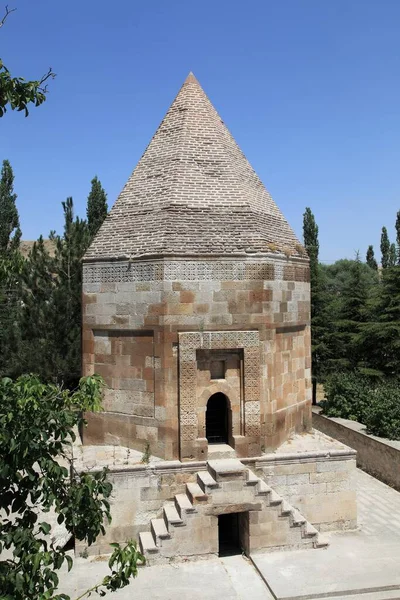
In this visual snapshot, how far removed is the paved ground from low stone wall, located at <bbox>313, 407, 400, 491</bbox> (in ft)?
12.1

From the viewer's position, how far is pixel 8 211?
33.4m

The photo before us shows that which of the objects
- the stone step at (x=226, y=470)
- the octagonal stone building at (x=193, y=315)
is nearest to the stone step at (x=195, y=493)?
the stone step at (x=226, y=470)

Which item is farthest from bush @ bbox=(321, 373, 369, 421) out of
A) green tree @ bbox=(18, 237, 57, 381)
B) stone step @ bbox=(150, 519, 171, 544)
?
green tree @ bbox=(18, 237, 57, 381)

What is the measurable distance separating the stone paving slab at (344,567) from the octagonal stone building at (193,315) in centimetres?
210

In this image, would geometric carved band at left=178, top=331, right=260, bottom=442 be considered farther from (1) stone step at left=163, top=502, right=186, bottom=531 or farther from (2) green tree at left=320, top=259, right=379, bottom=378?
(2) green tree at left=320, top=259, right=379, bottom=378

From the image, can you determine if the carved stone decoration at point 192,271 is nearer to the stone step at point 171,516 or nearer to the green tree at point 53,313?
the stone step at point 171,516

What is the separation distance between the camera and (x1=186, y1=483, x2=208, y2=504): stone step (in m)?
8.95

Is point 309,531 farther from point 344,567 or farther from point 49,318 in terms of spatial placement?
point 49,318

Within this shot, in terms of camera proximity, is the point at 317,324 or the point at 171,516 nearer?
the point at 171,516

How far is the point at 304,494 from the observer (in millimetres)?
9992

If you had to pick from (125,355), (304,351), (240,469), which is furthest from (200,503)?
(304,351)

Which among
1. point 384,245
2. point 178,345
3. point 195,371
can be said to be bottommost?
point 195,371

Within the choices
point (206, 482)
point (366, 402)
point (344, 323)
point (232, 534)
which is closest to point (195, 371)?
point (206, 482)

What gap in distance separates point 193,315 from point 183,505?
3.53m
